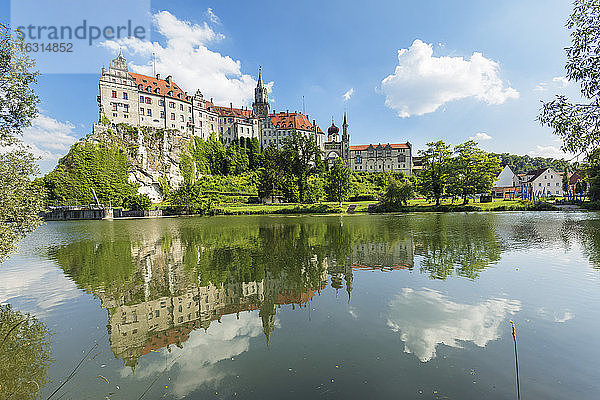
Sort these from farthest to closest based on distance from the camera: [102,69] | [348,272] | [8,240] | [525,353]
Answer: [102,69], [348,272], [8,240], [525,353]

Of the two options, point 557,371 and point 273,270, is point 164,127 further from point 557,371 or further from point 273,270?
point 557,371

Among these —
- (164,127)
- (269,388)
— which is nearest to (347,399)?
(269,388)

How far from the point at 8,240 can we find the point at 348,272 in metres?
14.0

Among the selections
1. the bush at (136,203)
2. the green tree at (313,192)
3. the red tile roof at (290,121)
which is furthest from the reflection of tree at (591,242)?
the red tile roof at (290,121)

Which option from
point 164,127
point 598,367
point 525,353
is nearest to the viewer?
point 598,367

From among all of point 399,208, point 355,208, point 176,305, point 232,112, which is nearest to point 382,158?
point 232,112

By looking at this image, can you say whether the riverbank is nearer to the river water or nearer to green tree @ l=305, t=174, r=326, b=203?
green tree @ l=305, t=174, r=326, b=203

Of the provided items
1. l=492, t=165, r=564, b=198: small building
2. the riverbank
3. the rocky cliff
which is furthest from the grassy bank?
l=492, t=165, r=564, b=198: small building

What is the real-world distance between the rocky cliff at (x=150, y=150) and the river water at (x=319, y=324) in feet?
237

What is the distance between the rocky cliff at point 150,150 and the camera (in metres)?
80.2

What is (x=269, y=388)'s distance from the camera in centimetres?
548

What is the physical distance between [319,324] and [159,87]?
103168 millimetres

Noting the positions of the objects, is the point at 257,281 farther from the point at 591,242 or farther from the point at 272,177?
the point at 272,177

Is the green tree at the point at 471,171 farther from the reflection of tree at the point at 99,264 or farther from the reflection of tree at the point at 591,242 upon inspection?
the reflection of tree at the point at 99,264
